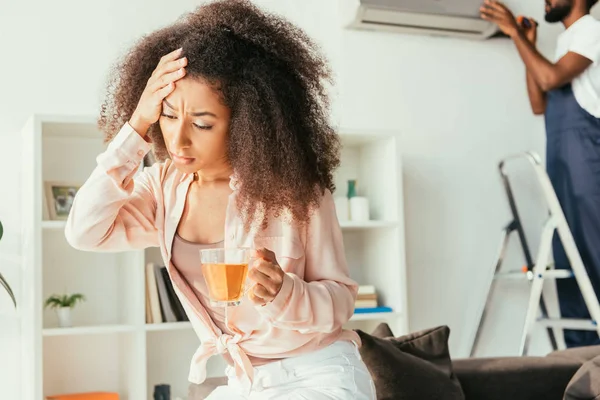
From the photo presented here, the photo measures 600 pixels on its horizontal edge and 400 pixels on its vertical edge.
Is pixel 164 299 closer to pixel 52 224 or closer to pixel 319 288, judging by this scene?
pixel 52 224

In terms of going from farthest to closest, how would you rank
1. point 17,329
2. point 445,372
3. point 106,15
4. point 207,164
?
point 106,15, point 17,329, point 445,372, point 207,164

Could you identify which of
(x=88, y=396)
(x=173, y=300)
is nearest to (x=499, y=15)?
(x=173, y=300)

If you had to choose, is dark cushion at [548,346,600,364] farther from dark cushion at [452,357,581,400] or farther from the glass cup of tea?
the glass cup of tea

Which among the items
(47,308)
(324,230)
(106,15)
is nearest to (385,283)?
(47,308)

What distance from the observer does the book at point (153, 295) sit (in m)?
3.23

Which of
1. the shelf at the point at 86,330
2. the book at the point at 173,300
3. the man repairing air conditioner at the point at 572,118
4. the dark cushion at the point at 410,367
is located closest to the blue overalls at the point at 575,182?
the man repairing air conditioner at the point at 572,118

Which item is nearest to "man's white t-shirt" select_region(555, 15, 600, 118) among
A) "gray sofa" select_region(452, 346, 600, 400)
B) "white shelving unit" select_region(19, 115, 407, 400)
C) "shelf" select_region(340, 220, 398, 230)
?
"white shelving unit" select_region(19, 115, 407, 400)

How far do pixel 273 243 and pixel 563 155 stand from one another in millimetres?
2869

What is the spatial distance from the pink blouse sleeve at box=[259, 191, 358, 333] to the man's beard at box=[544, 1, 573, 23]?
113 inches

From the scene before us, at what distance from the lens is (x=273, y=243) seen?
159 centimetres

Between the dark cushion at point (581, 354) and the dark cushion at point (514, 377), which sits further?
the dark cushion at point (581, 354)

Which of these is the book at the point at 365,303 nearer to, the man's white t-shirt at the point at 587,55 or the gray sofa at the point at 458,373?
the gray sofa at the point at 458,373

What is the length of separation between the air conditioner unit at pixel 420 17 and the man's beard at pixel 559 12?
277 mm

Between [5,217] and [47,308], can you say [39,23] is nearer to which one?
[5,217]
